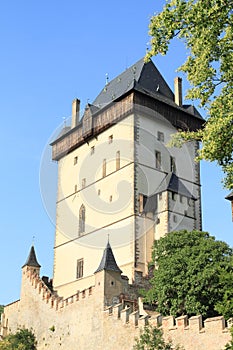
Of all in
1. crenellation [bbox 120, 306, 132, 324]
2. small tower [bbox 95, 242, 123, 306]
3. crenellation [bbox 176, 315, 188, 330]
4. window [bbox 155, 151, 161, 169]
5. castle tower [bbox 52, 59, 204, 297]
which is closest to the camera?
crenellation [bbox 176, 315, 188, 330]

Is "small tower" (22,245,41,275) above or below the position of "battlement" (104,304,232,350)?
above

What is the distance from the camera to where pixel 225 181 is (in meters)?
16.7

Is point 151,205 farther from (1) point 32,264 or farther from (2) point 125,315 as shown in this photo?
(2) point 125,315

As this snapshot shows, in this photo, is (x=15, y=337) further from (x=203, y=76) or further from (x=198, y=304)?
(x=203, y=76)

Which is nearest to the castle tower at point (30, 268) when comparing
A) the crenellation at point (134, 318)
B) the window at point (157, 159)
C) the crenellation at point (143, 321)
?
the window at point (157, 159)

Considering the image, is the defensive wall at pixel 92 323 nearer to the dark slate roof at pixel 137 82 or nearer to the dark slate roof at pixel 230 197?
the dark slate roof at pixel 230 197

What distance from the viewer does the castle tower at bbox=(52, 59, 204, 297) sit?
4053 centimetres

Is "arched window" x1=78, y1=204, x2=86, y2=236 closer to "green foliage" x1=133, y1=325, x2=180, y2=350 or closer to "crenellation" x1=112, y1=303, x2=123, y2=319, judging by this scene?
"crenellation" x1=112, y1=303, x2=123, y2=319

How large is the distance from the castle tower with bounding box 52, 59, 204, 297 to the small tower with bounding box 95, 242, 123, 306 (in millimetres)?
6429

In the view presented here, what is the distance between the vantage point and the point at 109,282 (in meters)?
30.8

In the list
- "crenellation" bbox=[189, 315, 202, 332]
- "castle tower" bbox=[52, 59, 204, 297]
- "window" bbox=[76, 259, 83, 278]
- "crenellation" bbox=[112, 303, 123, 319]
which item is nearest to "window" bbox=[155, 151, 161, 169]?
"castle tower" bbox=[52, 59, 204, 297]

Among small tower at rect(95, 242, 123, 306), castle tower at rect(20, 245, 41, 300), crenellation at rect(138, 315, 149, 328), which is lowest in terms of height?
crenellation at rect(138, 315, 149, 328)

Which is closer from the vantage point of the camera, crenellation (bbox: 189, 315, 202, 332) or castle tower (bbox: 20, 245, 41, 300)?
crenellation (bbox: 189, 315, 202, 332)

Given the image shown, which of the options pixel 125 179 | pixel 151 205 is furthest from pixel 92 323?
pixel 125 179
